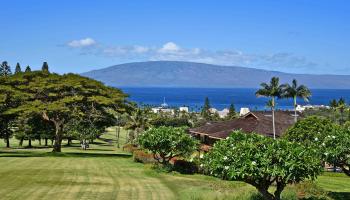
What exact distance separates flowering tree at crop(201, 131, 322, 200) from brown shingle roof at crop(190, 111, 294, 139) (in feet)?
140

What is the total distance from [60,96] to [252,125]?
25030 mm

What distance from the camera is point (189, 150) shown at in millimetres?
43344

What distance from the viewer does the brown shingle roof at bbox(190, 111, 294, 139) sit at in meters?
63.8

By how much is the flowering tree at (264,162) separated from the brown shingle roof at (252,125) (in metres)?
42.8

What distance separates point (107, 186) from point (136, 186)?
188 cm

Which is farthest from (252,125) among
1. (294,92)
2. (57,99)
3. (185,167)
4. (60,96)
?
(57,99)

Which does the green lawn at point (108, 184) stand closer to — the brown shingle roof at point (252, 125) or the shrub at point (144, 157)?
the shrub at point (144, 157)

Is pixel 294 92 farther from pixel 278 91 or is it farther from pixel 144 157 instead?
pixel 144 157

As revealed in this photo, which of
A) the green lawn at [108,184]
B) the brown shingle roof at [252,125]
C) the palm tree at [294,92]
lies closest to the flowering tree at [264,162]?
the green lawn at [108,184]

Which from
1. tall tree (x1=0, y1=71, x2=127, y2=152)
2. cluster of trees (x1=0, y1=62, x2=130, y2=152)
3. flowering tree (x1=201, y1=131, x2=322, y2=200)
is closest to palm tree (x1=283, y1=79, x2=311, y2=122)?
cluster of trees (x1=0, y1=62, x2=130, y2=152)

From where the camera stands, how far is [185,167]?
43406 millimetres

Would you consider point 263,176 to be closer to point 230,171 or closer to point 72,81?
point 230,171

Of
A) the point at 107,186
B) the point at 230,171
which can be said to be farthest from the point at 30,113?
the point at 230,171

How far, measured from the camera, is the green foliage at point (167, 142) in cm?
4178
